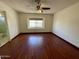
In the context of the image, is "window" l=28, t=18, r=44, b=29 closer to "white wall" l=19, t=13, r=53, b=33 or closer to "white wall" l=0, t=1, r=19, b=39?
"white wall" l=19, t=13, r=53, b=33

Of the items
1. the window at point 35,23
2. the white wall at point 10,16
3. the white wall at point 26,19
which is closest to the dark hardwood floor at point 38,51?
A: the white wall at point 10,16

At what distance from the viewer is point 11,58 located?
2602mm

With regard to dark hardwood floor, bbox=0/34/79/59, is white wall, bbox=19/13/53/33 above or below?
above

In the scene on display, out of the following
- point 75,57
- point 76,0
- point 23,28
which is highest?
point 76,0

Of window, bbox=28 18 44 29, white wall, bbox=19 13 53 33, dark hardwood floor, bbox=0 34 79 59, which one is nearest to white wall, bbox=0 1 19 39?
dark hardwood floor, bbox=0 34 79 59

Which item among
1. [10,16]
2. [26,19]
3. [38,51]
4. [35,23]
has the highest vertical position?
[10,16]

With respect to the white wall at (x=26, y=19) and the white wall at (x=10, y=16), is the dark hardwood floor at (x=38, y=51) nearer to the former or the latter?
the white wall at (x=10, y=16)

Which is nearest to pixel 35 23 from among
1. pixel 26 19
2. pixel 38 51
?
pixel 26 19

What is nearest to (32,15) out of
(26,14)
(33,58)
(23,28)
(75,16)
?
(26,14)

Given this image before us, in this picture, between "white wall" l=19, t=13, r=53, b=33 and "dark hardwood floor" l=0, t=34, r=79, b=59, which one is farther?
"white wall" l=19, t=13, r=53, b=33

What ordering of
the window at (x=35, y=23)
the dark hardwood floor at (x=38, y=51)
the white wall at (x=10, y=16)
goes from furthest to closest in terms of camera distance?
the window at (x=35, y=23), the white wall at (x=10, y=16), the dark hardwood floor at (x=38, y=51)

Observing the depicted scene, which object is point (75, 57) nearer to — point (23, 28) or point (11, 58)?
point (11, 58)

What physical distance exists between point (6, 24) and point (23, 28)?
3.42 meters

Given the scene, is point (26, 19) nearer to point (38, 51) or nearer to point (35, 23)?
point (35, 23)
